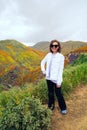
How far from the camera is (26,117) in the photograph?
6598mm

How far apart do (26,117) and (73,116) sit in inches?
57.7

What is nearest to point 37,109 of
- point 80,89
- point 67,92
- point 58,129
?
point 58,129

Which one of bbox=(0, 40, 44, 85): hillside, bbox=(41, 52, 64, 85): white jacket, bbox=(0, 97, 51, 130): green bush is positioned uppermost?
bbox=(41, 52, 64, 85): white jacket

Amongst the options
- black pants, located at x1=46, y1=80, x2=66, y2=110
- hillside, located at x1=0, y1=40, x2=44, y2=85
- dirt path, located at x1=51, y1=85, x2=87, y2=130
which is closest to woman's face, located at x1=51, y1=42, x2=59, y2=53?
black pants, located at x1=46, y1=80, x2=66, y2=110

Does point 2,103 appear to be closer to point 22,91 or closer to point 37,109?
point 22,91

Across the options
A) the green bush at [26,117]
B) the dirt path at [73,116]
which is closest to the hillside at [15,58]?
the dirt path at [73,116]

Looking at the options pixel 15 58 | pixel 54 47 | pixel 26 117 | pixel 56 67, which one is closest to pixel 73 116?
pixel 56 67

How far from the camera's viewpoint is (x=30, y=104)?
22.7 ft

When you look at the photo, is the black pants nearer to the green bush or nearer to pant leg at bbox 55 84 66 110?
pant leg at bbox 55 84 66 110

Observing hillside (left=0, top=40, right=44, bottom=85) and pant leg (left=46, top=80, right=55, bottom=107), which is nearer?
pant leg (left=46, top=80, right=55, bottom=107)

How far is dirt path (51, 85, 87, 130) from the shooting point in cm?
714

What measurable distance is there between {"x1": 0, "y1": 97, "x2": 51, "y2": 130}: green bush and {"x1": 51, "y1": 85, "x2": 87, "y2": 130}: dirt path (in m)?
0.44

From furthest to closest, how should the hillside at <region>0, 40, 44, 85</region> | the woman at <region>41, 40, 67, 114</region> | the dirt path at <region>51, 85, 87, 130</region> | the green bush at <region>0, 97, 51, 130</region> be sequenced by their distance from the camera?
the hillside at <region>0, 40, 44, 85</region> → the woman at <region>41, 40, 67, 114</region> → the dirt path at <region>51, 85, 87, 130</region> → the green bush at <region>0, 97, 51, 130</region>

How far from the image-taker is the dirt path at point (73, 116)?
7137 mm
